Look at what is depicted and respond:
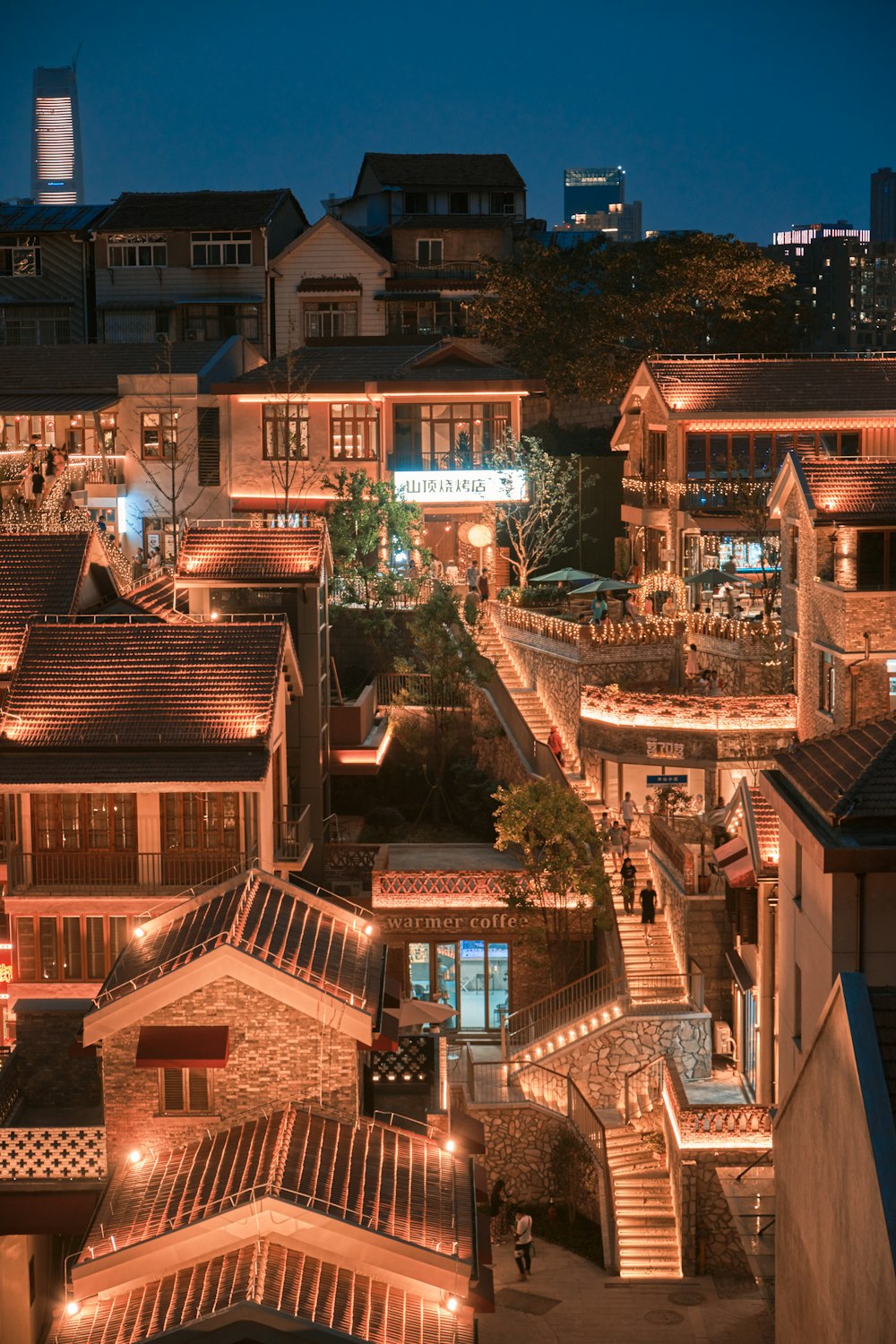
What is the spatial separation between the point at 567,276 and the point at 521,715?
23125 millimetres

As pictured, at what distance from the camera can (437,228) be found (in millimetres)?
73688

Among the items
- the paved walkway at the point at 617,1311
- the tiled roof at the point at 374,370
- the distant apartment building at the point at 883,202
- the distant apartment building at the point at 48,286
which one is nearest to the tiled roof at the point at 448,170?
the distant apartment building at the point at 48,286

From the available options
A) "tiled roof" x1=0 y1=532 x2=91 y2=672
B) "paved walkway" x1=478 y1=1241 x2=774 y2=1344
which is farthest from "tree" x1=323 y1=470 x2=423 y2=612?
"paved walkway" x1=478 y1=1241 x2=774 y2=1344

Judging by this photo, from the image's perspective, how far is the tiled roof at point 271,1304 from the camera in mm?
18984

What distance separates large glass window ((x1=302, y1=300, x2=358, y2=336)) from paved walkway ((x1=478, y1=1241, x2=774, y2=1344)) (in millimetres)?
47159

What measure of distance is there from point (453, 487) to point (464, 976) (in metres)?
21.4

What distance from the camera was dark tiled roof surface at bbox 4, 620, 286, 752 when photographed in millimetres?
31406

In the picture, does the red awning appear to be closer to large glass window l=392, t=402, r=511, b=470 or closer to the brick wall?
the brick wall

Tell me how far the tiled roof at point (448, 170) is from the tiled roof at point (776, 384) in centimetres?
2481

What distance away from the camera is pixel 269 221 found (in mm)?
70062

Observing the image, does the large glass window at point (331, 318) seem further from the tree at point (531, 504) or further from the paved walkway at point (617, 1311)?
the paved walkway at point (617, 1311)

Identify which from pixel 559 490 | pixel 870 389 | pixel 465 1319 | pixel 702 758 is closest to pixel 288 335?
pixel 559 490

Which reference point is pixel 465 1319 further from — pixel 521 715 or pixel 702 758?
pixel 521 715

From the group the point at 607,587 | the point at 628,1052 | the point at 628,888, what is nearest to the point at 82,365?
the point at 607,587
